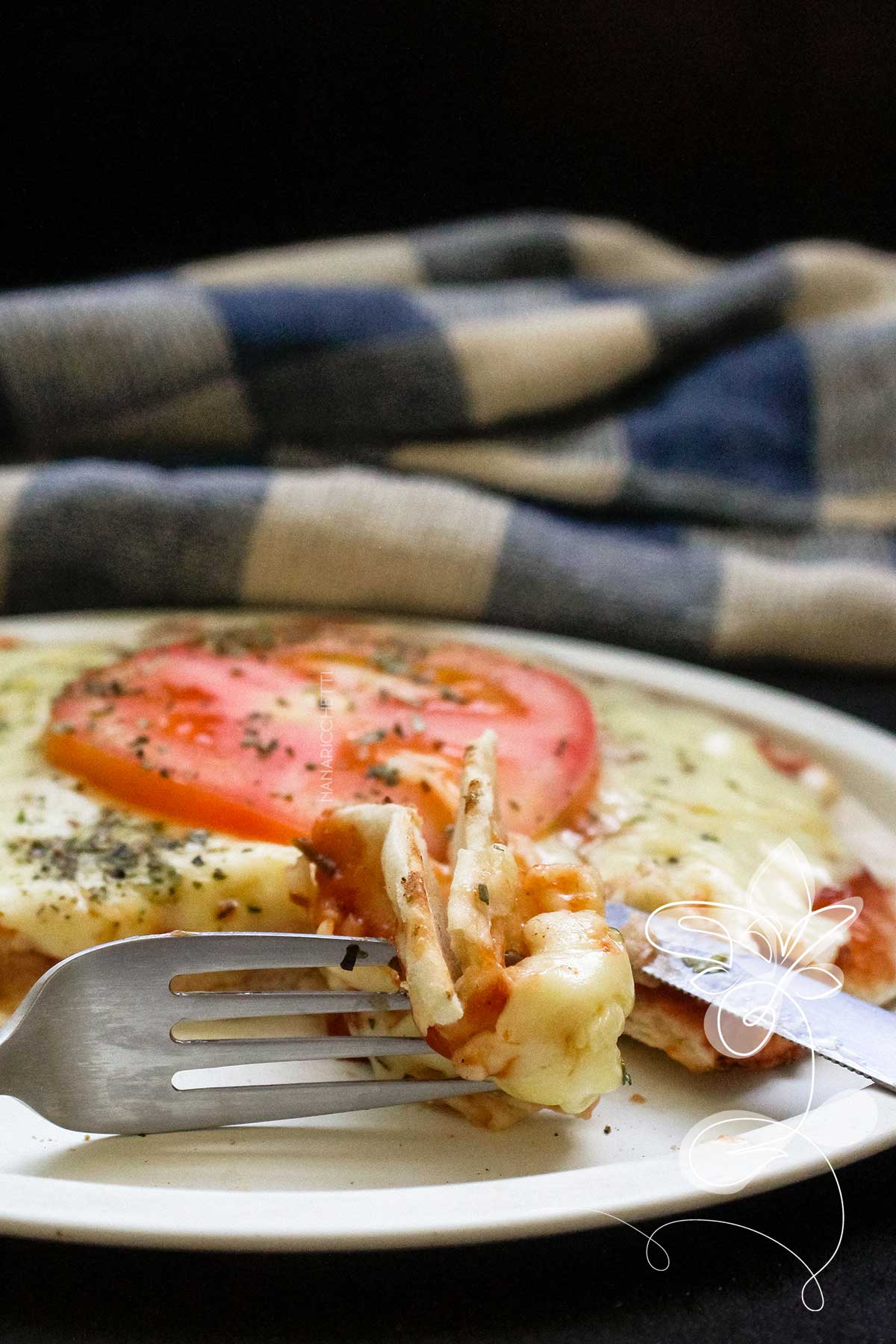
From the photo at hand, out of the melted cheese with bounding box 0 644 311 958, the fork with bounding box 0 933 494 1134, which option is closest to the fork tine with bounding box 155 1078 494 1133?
the fork with bounding box 0 933 494 1134

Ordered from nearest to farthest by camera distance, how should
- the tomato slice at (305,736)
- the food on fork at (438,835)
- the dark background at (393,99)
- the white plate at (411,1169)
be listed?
1. the white plate at (411,1169)
2. the food on fork at (438,835)
3. the tomato slice at (305,736)
4. the dark background at (393,99)

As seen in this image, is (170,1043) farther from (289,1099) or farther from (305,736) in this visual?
(305,736)

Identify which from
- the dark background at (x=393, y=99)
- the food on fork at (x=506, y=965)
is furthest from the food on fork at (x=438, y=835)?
the dark background at (x=393, y=99)

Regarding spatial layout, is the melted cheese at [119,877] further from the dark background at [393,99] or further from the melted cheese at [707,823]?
the dark background at [393,99]

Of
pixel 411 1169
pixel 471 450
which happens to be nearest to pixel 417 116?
pixel 471 450

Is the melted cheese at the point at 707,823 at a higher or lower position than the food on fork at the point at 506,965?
lower

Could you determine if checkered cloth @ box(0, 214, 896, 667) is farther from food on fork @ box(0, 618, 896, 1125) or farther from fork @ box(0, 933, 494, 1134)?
fork @ box(0, 933, 494, 1134)
